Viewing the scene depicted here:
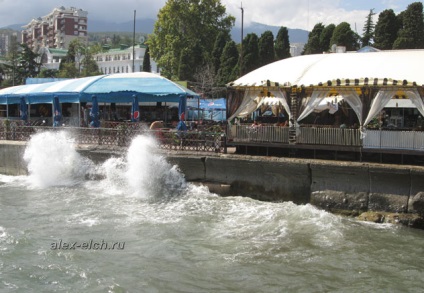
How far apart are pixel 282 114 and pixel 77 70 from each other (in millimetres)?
65917

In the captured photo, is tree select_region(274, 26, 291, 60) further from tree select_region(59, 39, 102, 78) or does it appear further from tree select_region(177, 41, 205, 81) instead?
tree select_region(59, 39, 102, 78)

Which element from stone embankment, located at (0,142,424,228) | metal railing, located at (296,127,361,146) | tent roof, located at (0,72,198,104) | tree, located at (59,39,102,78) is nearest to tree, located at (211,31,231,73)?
tent roof, located at (0,72,198,104)

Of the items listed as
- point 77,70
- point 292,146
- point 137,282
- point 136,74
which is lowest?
point 137,282

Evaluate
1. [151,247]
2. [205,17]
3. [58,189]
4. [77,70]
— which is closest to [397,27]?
[205,17]

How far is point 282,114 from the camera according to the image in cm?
2284

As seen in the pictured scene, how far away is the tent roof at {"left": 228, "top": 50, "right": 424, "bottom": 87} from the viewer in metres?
14.0

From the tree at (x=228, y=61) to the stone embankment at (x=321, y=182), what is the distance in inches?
1431

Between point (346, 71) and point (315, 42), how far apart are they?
33242 millimetres

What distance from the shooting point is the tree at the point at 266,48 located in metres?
51.0

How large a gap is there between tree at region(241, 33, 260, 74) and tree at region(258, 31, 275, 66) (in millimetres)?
750

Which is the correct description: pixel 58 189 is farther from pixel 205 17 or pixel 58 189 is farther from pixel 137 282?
pixel 205 17

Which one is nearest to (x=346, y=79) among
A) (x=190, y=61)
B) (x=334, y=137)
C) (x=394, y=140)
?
(x=334, y=137)

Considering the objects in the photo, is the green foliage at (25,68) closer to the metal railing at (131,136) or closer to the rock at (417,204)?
the metal railing at (131,136)

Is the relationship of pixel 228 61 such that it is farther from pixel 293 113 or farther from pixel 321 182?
pixel 321 182
